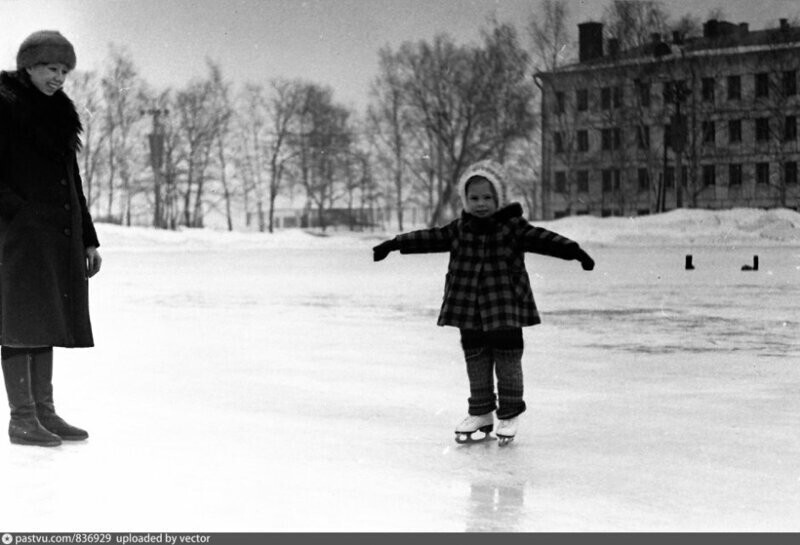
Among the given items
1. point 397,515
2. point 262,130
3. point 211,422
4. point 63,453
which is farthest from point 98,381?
point 262,130

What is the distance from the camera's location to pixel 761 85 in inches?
2327

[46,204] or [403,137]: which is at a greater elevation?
[403,137]

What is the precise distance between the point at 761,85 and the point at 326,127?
71.5 feet

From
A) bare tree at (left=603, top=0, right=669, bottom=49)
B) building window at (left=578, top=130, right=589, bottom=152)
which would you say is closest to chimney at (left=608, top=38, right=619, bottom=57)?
bare tree at (left=603, top=0, right=669, bottom=49)

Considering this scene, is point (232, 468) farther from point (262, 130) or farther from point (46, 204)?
point (262, 130)

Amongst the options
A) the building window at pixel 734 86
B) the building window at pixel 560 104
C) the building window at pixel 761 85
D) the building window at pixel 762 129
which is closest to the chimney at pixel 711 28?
the building window at pixel 734 86

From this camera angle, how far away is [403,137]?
59.5m

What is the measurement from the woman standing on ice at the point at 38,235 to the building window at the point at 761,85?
185 ft

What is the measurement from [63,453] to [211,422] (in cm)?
96

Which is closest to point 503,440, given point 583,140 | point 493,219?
point 493,219

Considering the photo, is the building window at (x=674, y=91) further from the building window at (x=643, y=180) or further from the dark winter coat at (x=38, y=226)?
the dark winter coat at (x=38, y=226)

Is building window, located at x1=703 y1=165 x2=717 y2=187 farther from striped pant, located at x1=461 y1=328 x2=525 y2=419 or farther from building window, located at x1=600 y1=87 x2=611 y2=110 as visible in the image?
striped pant, located at x1=461 y1=328 x2=525 y2=419

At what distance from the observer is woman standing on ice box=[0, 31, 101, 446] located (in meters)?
5.36

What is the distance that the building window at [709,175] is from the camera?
62.4m
